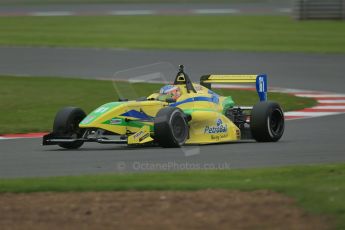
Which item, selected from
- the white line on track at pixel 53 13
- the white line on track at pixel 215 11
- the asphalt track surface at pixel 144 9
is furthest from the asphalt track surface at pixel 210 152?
the asphalt track surface at pixel 144 9

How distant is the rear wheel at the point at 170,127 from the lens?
40.4 feet

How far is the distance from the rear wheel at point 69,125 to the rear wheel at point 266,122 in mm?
2393

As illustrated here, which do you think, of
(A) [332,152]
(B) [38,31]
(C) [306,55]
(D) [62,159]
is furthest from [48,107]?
(B) [38,31]

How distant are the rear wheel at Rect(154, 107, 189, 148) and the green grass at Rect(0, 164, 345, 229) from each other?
7.10 ft

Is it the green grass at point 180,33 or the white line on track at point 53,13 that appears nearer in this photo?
the green grass at point 180,33

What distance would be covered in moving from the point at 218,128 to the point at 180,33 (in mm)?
20745

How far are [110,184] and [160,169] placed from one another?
4.81 ft

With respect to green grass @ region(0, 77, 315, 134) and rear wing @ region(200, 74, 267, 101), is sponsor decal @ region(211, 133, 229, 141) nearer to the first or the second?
rear wing @ region(200, 74, 267, 101)

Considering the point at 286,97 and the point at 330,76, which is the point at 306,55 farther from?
the point at 286,97

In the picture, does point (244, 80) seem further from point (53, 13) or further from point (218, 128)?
point (53, 13)

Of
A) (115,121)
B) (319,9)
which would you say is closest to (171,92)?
(115,121)

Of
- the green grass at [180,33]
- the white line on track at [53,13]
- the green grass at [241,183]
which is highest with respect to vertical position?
the white line on track at [53,13]

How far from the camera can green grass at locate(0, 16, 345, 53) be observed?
3036 cm

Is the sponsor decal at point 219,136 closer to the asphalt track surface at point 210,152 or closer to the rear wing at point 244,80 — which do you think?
the asphalt track surface at point 210,152
